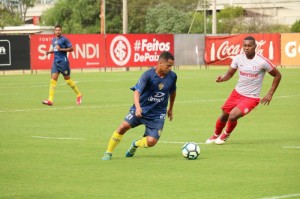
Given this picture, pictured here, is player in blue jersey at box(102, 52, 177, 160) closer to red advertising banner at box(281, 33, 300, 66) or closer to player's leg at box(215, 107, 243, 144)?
player's leg at box(215, 107, 243, 144)

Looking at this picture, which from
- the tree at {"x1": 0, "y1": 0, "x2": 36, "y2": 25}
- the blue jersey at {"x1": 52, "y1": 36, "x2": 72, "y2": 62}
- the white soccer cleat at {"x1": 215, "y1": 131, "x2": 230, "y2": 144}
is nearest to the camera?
the white soccer cleat at {"x1": 215, "y1": 131, "x2": 230, "y2": 144}

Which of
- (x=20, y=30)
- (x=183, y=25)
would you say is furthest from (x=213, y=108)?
(x=183, y=25)

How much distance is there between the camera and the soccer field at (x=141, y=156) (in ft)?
34.3

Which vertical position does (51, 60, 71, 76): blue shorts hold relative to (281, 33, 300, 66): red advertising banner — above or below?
above

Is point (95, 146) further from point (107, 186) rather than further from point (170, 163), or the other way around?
point (107, 186)

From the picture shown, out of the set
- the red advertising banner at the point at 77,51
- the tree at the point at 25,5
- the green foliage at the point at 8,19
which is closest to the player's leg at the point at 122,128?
the red advertising banner at the point at 77,51

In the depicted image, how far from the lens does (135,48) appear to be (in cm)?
4684

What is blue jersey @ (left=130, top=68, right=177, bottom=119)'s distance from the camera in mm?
13093

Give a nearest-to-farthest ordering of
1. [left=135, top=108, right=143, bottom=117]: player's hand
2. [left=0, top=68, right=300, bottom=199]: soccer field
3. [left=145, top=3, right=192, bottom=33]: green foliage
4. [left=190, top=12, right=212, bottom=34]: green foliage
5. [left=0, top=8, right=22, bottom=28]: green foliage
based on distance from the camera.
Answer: [left=0, top=68, right=300, bottom=199]: soccer field → [left=135, top=108, right=143, bottom=117]: player's hand → [left=0, top=8, right=22, bottom=28]: green foliage → [left=145, top=3, right=192, bottom=33]: green foliage → [left=190, top=12, right=212, bottom=34]: green foliage

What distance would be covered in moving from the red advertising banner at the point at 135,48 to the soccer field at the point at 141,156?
1960 cm

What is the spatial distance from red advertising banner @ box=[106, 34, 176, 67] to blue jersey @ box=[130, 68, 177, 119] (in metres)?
32.5

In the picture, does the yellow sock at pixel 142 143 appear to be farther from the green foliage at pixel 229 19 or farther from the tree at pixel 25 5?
the tree at pixel 25 5

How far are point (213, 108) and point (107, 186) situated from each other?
12.9m

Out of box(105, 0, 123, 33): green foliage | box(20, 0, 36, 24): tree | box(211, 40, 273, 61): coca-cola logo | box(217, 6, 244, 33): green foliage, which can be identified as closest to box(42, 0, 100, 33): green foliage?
box(105, 0, 123, 33): green foliage
